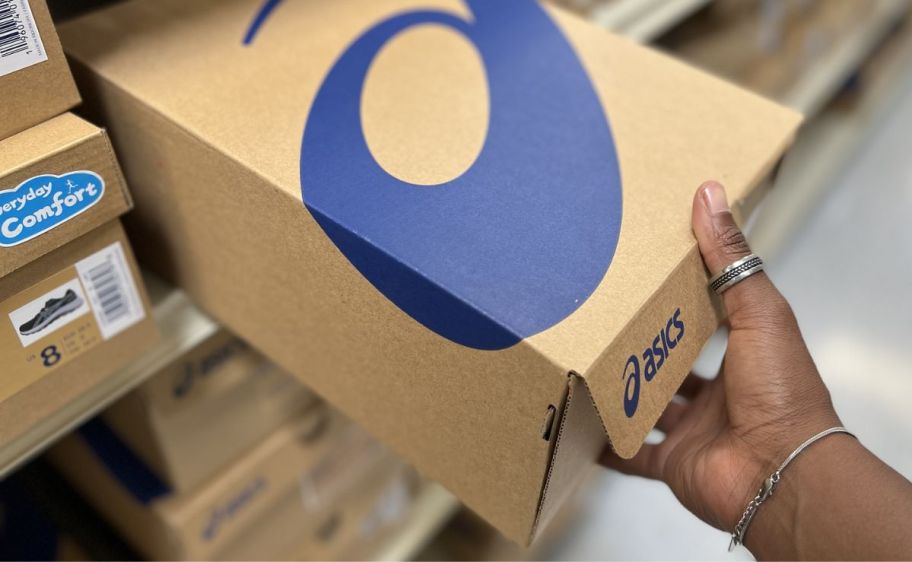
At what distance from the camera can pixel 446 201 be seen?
49cm

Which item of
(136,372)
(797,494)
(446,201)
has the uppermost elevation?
(446,201)

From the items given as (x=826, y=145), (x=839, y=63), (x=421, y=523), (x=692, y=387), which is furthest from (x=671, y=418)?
(x=826, y=145)

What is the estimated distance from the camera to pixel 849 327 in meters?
1.39

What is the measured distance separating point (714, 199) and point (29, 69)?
1.56 feet

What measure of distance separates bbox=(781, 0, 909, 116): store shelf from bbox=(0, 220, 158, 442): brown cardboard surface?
1.33 metres

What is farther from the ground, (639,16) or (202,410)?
(639,16)

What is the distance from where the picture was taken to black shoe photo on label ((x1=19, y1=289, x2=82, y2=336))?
0.51 meters

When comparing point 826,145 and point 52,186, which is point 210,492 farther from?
point 826,145

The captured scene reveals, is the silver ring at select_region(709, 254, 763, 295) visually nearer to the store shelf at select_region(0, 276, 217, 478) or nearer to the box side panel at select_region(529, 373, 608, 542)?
the box side panel at select_region(529, 373, 608, 542)

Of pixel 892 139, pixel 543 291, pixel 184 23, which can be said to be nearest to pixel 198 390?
pixel 184 23

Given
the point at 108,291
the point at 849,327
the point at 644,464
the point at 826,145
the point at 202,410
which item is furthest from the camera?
the point at 826,145

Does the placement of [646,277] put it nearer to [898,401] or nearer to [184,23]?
[184,23]

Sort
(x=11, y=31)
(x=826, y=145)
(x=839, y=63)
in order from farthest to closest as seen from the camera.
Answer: (x=826, y=145)
(x=839, y=63)
(x=11, y=31)

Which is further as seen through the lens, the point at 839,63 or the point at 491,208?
the point at 839,63
